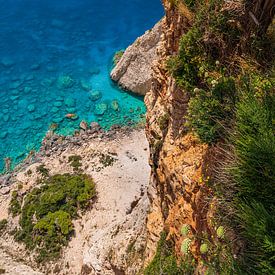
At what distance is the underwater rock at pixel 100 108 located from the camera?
32.6 metres

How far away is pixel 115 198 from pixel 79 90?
15.1 meters

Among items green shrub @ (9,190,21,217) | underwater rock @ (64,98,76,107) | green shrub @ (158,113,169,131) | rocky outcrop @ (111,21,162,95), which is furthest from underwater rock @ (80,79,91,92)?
green shrub @ (158,113,169,131)

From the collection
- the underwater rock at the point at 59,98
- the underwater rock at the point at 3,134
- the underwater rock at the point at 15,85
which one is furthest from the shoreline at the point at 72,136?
the underwater rock at the point at 15,85

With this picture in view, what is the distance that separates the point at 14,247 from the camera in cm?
2222

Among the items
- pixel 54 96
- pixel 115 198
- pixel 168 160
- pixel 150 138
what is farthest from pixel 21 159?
pixel 168 160

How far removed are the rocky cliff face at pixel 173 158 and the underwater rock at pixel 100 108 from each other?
17.6 meters

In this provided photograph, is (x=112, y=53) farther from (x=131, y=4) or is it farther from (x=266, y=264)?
(x=266, y=264)

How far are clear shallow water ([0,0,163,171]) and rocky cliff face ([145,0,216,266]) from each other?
1832 centimetres

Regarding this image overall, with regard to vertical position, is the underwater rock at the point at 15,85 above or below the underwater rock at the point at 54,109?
above

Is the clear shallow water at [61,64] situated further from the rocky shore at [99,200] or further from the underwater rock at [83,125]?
the rocky shore at [99,200]

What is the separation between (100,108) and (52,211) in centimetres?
1288

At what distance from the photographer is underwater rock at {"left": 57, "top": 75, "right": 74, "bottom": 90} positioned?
3456cm

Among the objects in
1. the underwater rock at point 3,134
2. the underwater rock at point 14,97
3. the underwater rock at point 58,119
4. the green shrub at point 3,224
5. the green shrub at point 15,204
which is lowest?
the green shrub at point 3,224

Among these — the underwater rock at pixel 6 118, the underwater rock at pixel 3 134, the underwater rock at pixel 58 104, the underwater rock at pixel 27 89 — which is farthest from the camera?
the underwater rock at pixel 27 89
